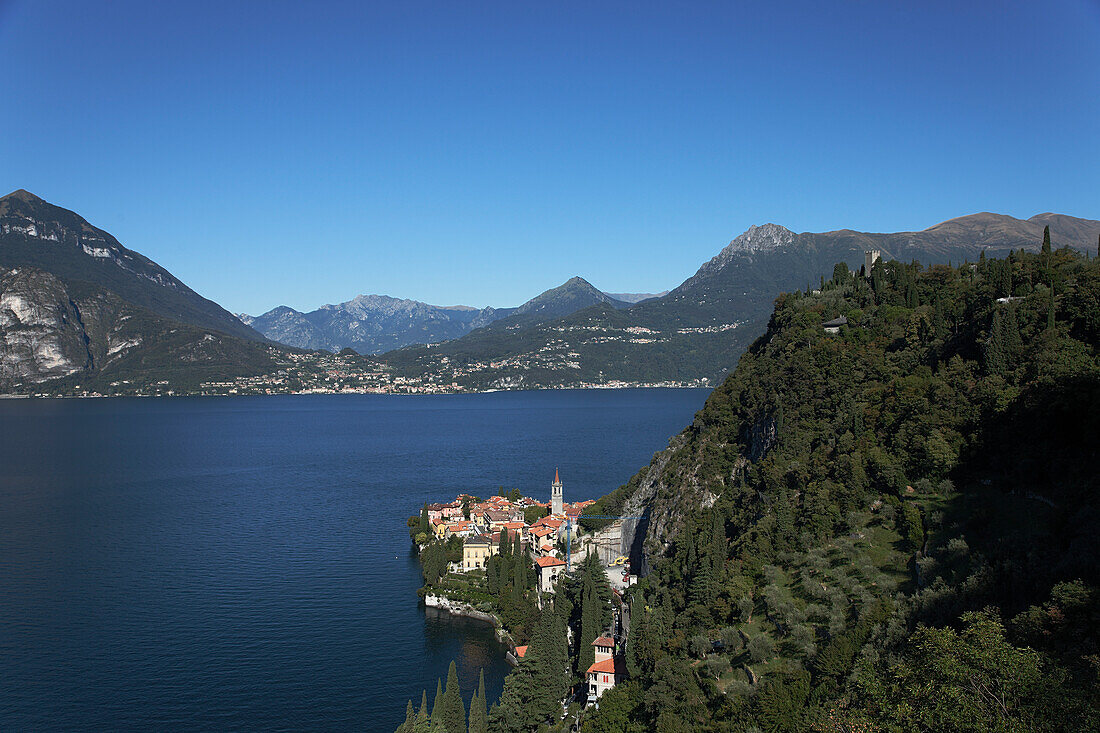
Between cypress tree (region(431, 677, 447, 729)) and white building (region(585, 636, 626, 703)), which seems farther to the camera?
white building (region(585, 636, 626, 703))

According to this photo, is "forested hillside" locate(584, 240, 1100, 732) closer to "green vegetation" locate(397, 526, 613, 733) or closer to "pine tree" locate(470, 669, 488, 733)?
"green vegetation" locate(397, 526, 613, 733)

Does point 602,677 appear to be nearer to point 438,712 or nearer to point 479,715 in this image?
point 479,715

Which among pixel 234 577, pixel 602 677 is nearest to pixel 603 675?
pixel 602 677

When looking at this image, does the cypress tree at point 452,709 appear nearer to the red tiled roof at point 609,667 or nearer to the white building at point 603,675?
the white building at point 603,675

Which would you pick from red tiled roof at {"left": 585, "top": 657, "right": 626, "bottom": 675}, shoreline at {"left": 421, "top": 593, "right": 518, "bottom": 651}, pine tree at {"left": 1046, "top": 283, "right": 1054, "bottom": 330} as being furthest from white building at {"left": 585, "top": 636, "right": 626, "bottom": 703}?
pine tree at {"left": 1046, "top": 283, "right": 1054, "bottom": 330}

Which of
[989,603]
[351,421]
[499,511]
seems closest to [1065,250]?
[989,603]

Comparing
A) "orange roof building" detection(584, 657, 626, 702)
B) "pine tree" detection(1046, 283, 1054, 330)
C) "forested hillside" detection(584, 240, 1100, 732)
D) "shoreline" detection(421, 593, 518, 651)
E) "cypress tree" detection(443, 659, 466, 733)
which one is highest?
"pine tree" detection(1046, 283, 1054, 330)
